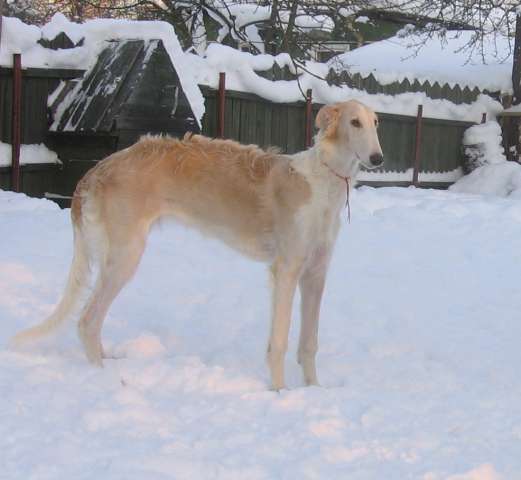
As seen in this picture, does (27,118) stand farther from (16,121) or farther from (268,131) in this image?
(268,131)

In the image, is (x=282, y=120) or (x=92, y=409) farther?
(x=282, y=120)

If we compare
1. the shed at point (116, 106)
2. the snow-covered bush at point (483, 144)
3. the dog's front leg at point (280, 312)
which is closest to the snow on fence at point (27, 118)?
the shed at point (116, 106)

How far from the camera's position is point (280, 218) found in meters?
4.29

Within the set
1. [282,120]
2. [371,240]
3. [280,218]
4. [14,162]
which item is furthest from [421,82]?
[280,218]

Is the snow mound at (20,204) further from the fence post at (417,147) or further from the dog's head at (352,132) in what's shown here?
the fence post at (417,147)

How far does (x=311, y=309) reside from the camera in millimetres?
4523

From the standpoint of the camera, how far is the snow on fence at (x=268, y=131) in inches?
356

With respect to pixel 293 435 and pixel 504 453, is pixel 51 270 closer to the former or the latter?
pixel 293 435

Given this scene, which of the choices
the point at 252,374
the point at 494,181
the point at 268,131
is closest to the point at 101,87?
the point at 268,131

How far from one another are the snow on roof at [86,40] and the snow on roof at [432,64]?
591 centimetres

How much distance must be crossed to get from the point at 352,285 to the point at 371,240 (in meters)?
1.82

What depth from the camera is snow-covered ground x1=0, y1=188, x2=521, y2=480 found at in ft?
10.3

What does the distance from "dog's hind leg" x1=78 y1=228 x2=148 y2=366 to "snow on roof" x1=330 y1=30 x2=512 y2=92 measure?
10.8 m

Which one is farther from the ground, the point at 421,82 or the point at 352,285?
the point at 421,82
